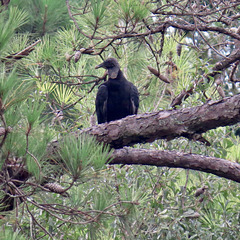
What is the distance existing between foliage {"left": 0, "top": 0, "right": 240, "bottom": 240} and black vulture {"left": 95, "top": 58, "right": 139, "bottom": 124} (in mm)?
99

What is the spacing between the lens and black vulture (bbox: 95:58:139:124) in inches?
146

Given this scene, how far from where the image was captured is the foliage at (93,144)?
153cm

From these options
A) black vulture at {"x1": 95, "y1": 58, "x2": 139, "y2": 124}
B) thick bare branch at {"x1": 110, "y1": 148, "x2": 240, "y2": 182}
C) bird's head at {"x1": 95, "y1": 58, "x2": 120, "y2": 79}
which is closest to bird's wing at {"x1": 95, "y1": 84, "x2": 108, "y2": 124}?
black vulture at {"x1": 95, "y1": 58, "x2": 139, "y2": 124}

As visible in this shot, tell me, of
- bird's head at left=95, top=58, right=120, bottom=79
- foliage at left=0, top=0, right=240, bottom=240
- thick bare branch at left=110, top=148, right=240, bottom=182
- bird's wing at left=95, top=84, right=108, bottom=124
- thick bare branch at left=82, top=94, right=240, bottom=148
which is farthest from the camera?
bird's wing at left=95, top=84, right=108, bottom=124

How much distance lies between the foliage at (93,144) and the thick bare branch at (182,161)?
0.27 ft

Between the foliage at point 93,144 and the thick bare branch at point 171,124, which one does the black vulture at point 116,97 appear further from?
the thick bare branch at point 171,124

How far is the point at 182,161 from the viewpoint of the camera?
229cm

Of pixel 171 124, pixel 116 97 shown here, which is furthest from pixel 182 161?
pixel 116 97

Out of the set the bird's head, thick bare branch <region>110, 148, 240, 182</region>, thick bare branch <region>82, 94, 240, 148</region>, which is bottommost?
thick bare branch <region>110, 148, 240, 182</region>

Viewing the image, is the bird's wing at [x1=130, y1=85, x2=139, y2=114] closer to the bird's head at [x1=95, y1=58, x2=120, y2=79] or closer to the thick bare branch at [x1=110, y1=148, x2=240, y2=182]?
the bird's head at [x1=95, y1=58, x2=120, y2=79]

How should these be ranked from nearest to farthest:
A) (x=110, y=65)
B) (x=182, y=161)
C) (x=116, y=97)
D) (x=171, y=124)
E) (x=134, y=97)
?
(x=171, y=124), (x=182, y=161), (x=110, y=65), (x=134, y=97), (x=116, y=97)

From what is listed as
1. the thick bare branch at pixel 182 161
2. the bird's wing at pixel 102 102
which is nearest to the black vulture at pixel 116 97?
the bird's wing at pixel 102 102

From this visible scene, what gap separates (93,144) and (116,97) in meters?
2.25

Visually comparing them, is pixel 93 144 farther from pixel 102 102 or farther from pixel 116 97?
pixel 116 97
